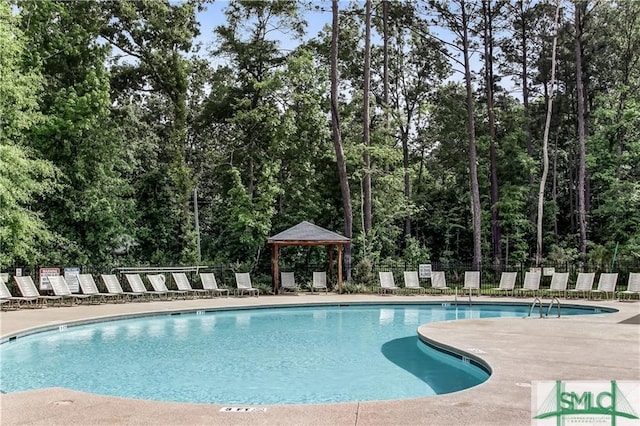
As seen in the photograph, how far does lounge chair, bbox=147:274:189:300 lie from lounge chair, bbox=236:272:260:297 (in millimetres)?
1733

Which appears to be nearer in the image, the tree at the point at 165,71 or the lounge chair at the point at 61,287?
the lounge chair at the point at 61,287

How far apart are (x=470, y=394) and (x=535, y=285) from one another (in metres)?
13.0

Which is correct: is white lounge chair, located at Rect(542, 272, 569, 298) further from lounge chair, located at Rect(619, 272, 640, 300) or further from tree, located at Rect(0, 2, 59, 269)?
tree, located at Rect(0, 2, 59, 269)

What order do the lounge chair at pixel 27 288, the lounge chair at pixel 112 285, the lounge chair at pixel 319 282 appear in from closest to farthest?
the lounge chair at pixel 27 288
the lounge chair at pixel 112 285
the lounge chair at pixel 319 282

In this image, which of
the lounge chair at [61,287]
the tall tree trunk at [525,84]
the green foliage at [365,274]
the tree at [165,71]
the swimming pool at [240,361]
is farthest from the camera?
the tall tree trunk at [525,84]

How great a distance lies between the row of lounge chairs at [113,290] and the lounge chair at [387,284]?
4149 millimetres

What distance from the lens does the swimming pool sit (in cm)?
817

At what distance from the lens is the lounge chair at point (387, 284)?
1961cm

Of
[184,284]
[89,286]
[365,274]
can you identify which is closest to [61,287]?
[89,286]

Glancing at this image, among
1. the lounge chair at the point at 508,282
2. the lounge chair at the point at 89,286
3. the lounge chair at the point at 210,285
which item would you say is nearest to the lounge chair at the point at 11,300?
the lounge chair at the point at 89,286

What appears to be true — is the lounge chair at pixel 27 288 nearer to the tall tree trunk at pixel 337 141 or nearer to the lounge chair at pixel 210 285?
the lounge chair at pixel 210 285

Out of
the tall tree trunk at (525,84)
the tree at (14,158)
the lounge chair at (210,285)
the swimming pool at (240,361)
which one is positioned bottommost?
the swimming pool at (240,361)

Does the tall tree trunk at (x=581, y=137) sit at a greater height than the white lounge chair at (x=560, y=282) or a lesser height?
greater

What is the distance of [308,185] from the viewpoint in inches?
970
